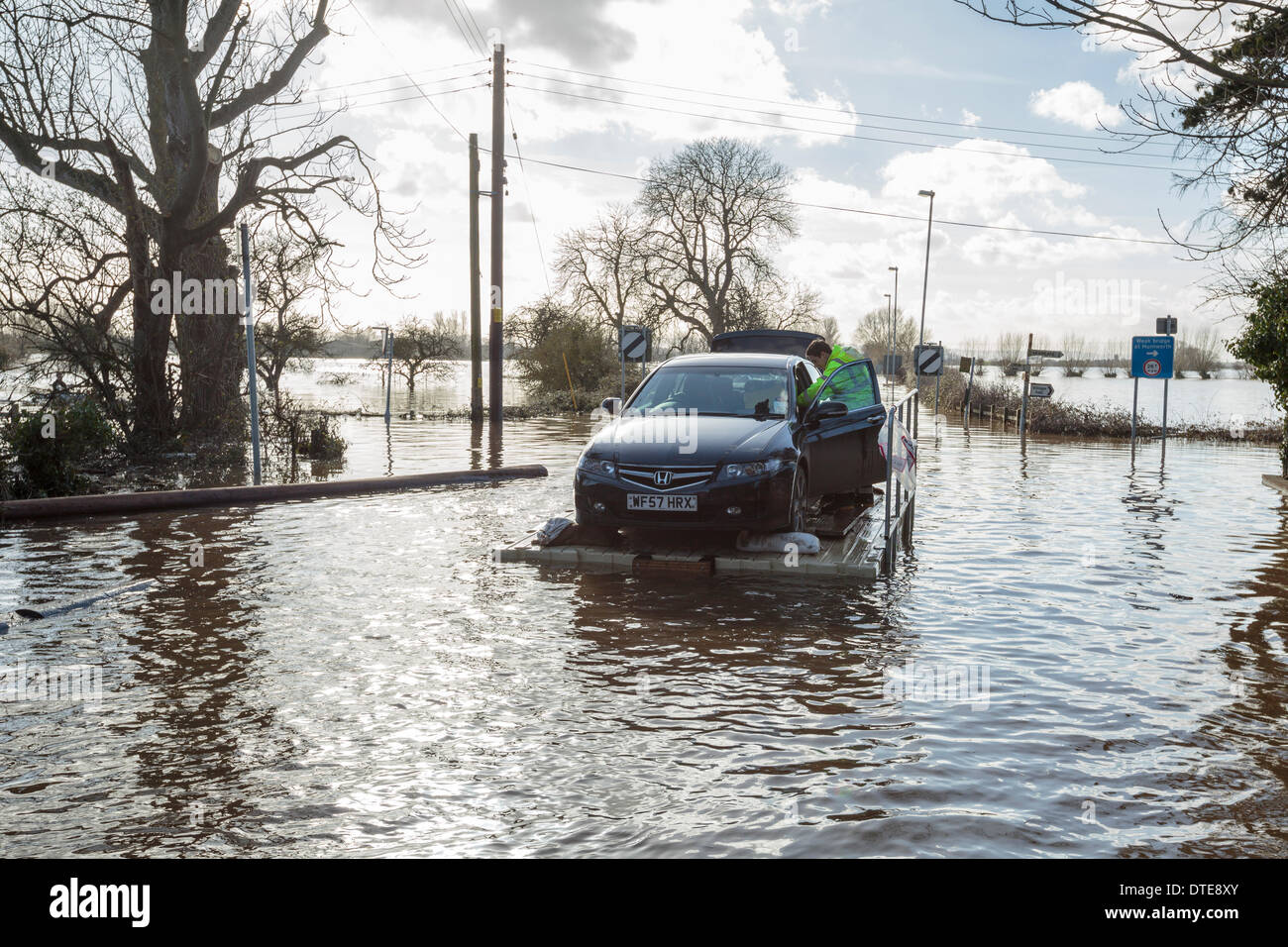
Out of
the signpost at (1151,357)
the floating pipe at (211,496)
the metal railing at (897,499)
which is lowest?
the floating pipe at (211,496)

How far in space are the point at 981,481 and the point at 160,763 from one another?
1618 centimetres

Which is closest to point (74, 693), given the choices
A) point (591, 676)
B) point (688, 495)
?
point (591, 676)

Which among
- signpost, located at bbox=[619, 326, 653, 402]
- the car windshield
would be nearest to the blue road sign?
signpost, located at bbox=[619, 326, 653, 402]

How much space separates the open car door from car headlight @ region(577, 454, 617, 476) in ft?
6.98

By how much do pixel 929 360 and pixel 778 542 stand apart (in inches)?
798

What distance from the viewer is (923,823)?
4180mm

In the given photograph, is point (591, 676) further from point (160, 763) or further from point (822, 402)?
point (822, 402)

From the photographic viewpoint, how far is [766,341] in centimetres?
1864

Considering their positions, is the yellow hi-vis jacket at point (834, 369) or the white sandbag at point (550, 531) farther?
the yellow hi-vis jacket at point (834, 369)

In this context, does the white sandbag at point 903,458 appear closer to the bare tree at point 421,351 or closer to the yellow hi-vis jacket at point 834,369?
the yellow hi-vis jacket at point 834,369

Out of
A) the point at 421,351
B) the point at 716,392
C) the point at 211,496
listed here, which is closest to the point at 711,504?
the point at 716,392

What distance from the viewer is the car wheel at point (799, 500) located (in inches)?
388

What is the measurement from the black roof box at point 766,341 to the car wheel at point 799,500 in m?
7.99

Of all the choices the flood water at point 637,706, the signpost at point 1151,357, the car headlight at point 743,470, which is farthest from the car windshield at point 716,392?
the signpost at point 1151,357
